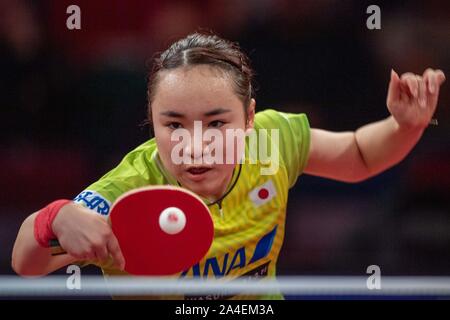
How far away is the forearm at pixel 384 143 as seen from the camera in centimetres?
182

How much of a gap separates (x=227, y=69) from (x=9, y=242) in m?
0.66

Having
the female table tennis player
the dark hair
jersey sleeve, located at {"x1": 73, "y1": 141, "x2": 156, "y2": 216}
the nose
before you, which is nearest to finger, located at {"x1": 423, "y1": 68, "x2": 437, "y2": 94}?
the female table tennis player

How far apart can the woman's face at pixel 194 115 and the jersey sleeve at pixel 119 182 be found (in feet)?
0.17

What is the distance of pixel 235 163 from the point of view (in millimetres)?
1765

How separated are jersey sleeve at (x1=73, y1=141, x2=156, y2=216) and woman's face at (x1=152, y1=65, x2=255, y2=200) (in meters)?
0.05

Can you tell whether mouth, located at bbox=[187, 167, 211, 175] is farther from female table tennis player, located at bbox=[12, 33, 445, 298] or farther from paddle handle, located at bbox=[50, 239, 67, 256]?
paddle handle, located at bbox=[50, 239, 67, 256]

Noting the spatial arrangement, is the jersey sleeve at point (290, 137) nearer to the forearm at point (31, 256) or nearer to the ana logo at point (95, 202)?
the ana logo at point (95, 202)

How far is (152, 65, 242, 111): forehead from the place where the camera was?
5.44ft

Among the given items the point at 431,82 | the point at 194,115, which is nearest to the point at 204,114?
the point at 194,115

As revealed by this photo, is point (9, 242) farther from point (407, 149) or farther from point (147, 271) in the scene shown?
point (407, 149)

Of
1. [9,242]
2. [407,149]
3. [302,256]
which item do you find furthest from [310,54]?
[9,242]

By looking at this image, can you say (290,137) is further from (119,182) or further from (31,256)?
(31,256)

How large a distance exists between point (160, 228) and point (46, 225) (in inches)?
8.3
